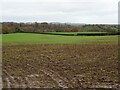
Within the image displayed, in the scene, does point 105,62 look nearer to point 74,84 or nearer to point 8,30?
point 74,84

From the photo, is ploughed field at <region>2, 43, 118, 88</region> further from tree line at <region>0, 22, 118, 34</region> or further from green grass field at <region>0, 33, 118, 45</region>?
tree line at <region>0, 22, 118, 34</region>

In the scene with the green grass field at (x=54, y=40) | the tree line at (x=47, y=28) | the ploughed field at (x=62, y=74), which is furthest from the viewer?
the tree line at (x=47, y=28)

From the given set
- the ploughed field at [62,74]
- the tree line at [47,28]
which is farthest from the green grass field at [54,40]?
the ploughed field at [62,74]

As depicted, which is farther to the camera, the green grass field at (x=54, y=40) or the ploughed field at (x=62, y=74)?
the green grass field at (x=54, y=40)

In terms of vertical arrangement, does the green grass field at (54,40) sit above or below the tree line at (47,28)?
below

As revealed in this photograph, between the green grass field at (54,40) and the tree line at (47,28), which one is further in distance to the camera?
the tree line at (47,28)

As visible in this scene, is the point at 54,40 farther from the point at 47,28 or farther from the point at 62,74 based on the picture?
the point at 62,74

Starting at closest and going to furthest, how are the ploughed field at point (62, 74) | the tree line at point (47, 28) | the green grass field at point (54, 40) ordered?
the ploughed field at point (62, 74), the green grass field at point (54, 40), the tree line at point (47, 28)

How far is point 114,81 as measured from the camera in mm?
12242

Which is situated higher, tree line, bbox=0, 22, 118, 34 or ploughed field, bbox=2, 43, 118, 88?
tree line, bbox=0, 22, 118, 34

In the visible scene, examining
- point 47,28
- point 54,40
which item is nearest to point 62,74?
point 54,40

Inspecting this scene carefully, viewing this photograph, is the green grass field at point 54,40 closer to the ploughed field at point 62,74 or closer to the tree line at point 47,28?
the tree line at point 47,28

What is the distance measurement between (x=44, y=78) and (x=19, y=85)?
181 cm

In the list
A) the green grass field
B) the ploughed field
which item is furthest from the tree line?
the ploughed field
